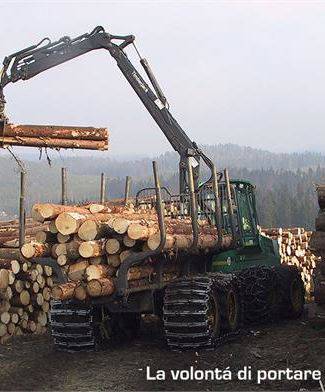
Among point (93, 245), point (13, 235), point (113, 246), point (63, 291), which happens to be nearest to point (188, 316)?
point (113, 246)

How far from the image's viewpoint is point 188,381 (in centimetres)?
748

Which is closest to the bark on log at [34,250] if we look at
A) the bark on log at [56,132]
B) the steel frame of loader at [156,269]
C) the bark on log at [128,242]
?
the steel frame of loader at [156,269]

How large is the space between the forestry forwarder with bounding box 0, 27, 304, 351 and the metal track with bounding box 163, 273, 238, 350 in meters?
0.02

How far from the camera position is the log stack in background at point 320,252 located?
32.7 ft

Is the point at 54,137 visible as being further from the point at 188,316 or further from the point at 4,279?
the point at 4,279

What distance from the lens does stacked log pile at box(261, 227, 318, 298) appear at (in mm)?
18906

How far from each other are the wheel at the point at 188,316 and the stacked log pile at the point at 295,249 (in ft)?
32.2

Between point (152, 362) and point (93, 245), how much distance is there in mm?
2079

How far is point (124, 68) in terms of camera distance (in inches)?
572

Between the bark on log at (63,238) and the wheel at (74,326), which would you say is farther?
the wheel at (74,326)

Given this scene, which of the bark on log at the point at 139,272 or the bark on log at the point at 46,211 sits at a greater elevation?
the bark on log at the point at 46,211

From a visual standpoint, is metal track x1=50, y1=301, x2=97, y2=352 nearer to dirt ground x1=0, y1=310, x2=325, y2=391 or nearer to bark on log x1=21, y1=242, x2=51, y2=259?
dirt ground x1=0, y1=310, x2=325, y2=391

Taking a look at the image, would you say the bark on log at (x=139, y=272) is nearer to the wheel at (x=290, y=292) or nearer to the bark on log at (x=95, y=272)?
the bark on log at (x=95, y=272)

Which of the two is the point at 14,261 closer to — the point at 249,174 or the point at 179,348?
the point at 179,348
